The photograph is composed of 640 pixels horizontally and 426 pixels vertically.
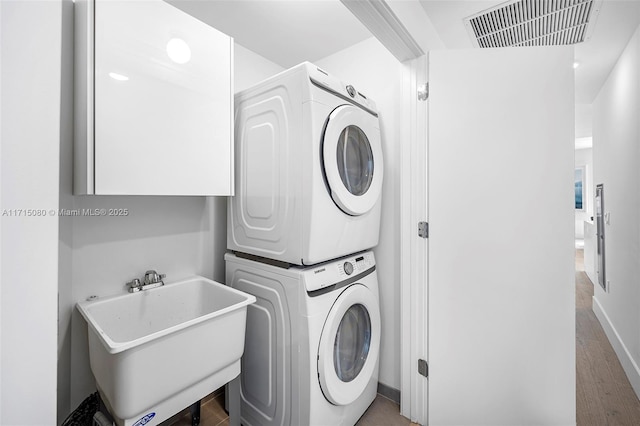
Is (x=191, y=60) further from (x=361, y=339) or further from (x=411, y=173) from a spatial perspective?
(x=361, y=339)

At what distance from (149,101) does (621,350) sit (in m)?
3.62

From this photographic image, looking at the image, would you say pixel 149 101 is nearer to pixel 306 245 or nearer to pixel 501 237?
pixel 306 245

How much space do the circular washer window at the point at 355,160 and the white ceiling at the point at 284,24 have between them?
77 centimetres

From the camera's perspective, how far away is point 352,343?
164cm

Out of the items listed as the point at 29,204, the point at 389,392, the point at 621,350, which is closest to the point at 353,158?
the point at 29,204

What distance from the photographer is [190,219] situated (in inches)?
70.7

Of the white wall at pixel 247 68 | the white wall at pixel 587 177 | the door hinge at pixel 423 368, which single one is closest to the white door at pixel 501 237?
the door hinge at pixel 423 368

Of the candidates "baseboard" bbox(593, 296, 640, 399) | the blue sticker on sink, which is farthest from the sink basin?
"baseboard" bbox(593, 296, 640, 399)

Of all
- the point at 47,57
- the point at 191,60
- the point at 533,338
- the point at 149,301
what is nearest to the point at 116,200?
the point at 149,301

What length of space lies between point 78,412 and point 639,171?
3.51 m

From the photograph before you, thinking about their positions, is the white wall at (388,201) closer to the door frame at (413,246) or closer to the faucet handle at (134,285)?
the door frame at (413,246)

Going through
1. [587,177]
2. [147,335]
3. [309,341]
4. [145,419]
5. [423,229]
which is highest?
[587,177]

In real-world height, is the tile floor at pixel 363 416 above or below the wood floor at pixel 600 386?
below

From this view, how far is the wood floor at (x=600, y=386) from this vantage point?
1.66m
